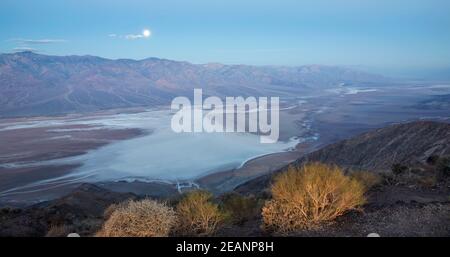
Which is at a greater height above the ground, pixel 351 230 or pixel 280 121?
pixel 351 230

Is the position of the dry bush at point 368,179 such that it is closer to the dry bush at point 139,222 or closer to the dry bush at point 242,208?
the dry bush at point 242,208

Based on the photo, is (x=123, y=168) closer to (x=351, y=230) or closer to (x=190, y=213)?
(x=190, y=213)

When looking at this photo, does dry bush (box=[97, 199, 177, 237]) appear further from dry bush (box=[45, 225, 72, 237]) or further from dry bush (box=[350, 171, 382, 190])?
dry bush (box=[350, 171, 382, 190])

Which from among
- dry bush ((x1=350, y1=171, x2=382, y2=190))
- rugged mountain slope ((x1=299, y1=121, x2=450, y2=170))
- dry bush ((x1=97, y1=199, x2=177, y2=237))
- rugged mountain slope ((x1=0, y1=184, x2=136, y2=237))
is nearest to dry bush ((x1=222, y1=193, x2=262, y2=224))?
dry bush ((x1=350, y1=171, x2=382, y2=190))

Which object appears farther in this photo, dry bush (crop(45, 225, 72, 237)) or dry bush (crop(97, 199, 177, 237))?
dry bush (crop(45, 225, 72, 237))

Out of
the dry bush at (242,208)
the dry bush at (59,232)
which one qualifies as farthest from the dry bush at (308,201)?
the dry bush at (59,232)
